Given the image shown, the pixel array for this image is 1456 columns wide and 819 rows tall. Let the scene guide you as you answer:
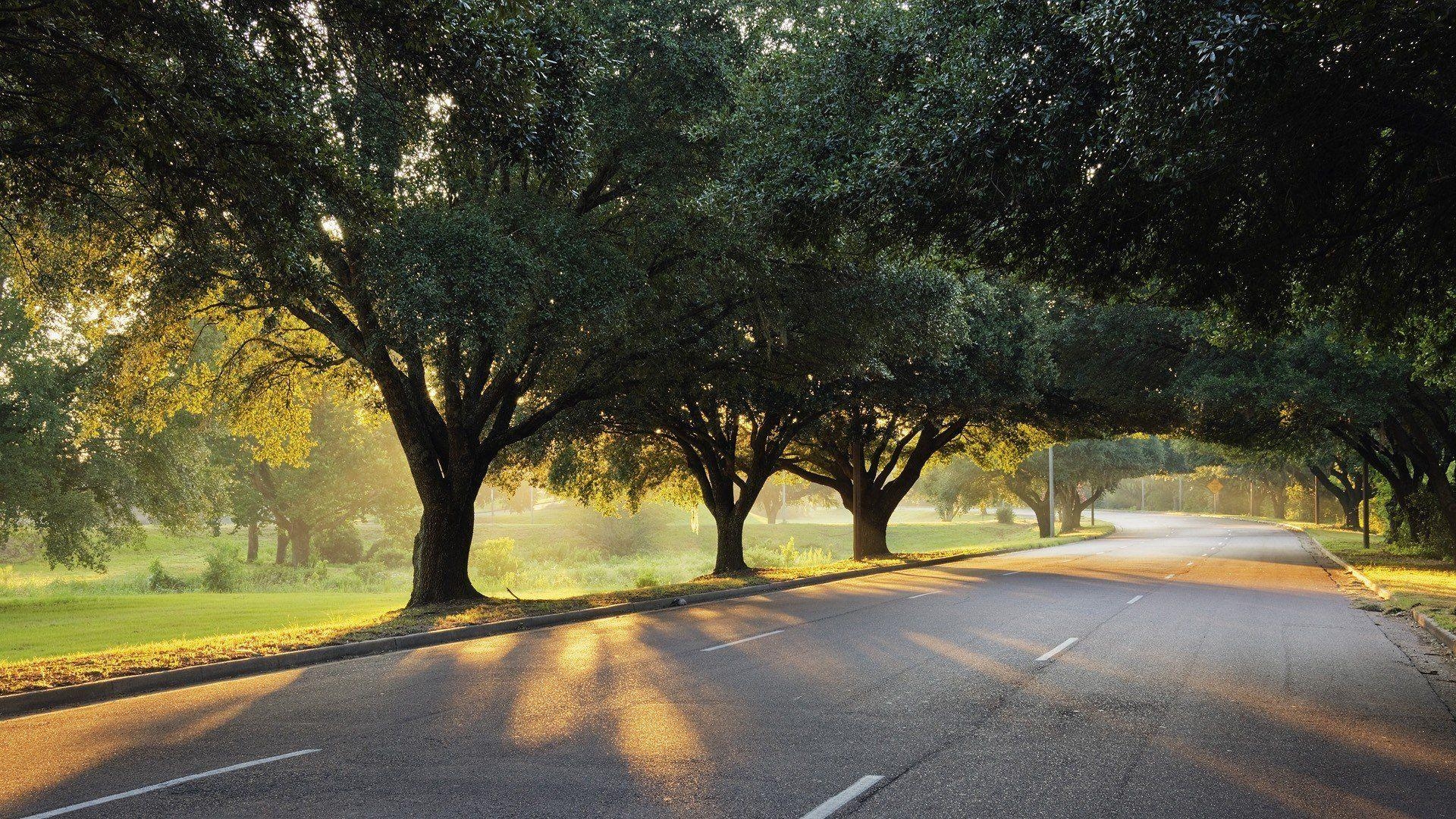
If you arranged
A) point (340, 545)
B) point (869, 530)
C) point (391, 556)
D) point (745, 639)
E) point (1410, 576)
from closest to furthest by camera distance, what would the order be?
point (745, 639) < point (1410, 576) < point (869, 530) < point (340, 545) < point (391, 556)

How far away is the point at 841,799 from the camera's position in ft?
18.0

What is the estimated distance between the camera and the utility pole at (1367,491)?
125ft

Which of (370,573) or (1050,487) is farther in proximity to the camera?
(1050,487)

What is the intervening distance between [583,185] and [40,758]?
11761mm

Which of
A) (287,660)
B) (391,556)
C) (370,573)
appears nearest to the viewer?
(287,660)

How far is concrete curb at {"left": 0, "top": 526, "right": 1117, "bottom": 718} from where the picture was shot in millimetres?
9055

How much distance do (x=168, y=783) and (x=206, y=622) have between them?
63.0 feet

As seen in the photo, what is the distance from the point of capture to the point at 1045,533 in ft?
192

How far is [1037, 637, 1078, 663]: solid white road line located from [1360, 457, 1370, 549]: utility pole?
30680 mm

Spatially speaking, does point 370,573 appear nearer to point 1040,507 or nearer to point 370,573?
point 370,573

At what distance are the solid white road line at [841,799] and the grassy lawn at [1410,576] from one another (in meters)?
11.0

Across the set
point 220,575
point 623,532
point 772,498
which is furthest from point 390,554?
point 772,498

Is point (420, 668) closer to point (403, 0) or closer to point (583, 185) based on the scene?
point (403, 0)

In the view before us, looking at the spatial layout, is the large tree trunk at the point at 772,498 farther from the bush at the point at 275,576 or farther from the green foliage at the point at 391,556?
the bush at the point at 275,576
